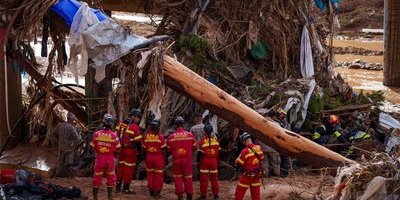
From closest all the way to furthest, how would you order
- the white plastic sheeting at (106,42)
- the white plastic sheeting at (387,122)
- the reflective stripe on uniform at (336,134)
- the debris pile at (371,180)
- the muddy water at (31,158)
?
the debris pile at (371,180) < the white plastic sheeting at (106,42) < the muddy water at (31,158) < the reflective stripe on uniform at (336,134) < the white plastic sheeting at (387,122)

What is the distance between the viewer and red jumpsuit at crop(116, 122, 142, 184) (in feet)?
40.9

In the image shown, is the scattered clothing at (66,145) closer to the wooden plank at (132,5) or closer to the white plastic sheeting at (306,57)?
the wooden plank at (132,5)

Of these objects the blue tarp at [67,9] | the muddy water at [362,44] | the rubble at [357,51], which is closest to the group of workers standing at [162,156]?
the blue tarp at [67,9]

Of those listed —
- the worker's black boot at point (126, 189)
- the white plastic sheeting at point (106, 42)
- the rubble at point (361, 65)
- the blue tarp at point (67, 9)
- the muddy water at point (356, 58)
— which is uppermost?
Answer: the blue tarp at point (67, 9)

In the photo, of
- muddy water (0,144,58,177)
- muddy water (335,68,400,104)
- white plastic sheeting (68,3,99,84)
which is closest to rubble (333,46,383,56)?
muddy water (335,68,400,104)

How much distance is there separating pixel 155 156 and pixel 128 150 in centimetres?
59

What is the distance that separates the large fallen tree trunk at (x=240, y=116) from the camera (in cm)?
1111

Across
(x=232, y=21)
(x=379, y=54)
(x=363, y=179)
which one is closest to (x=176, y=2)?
(x=232, y=21)

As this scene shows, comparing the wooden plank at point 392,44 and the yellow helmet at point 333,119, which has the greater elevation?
the wooden plank at point 392,44

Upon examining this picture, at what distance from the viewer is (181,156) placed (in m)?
12.1

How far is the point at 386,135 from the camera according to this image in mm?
15570

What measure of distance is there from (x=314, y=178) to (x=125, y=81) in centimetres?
442

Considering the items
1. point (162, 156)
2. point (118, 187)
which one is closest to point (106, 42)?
point (162, 156)

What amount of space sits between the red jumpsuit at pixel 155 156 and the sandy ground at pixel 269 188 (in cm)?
42
